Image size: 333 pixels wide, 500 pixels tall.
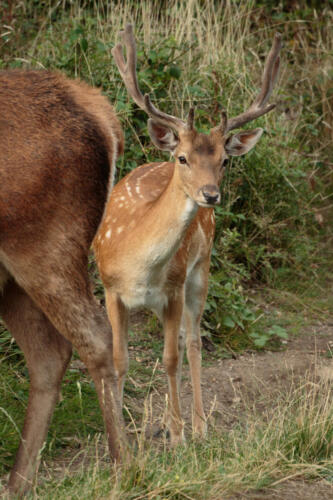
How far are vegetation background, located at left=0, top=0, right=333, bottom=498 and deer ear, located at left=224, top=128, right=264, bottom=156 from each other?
4.82 ft

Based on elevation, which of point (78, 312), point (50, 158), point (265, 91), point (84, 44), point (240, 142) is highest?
point (50, 158)

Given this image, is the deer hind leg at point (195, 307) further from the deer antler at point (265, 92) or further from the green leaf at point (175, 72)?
the green leaf at point (175, 72)

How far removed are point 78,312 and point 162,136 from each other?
185 centimetres

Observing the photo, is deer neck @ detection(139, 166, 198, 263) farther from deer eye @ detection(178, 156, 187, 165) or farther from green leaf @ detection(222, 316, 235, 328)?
green leaf @ detection(222, 316, 235, 328)

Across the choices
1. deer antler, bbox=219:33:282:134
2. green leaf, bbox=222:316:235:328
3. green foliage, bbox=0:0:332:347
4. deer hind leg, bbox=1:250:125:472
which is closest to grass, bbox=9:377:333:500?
deer hind leg, bbox=1:250:125:472

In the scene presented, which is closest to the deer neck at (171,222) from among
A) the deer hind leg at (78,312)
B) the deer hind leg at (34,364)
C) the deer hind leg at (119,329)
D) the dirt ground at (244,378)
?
the deer hind leg at (119,329)

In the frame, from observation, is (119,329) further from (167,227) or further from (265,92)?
(265,92)

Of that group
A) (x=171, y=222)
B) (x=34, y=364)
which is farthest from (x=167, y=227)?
(x=34, y=364)

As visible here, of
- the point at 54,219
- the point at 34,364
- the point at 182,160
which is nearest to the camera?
the point at 54,219

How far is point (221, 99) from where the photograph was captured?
7727mm

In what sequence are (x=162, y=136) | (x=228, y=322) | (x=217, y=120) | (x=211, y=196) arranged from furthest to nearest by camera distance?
(x=217, y=120) → (x=228, y=322) → (x=162, y=136) → (x=211, y=196)

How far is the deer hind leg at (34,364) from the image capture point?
387cm

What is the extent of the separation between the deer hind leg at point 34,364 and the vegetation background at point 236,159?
7.58ft

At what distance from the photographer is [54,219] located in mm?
3627
